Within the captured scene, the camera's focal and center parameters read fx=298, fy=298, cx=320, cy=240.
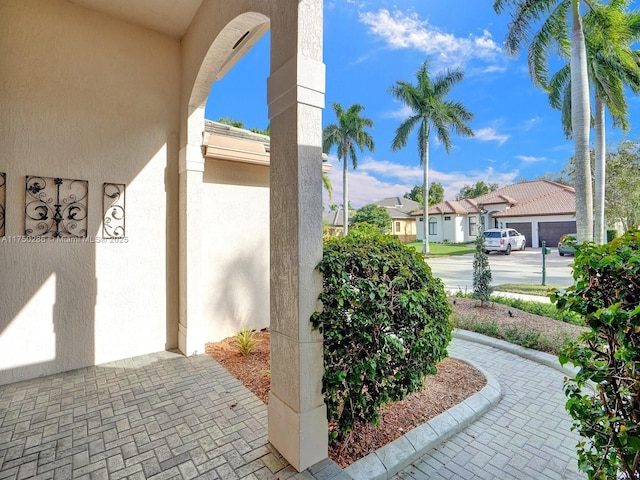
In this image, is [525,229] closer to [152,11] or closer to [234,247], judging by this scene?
[234,247]

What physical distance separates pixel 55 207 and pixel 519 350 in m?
6.96

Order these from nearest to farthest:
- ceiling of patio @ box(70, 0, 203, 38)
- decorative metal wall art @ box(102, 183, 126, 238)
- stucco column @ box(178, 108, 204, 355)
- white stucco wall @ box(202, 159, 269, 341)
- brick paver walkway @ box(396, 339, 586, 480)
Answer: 1. brick paver walkway @ box(396, 339, 586, 480)
2. ceiling of patio @ box(70, 0, 203, 38)
3. decorative metal wall art @ box(102, 183, 126, 238)
4. stucco column @ box(178, 108, 204, 355)
5. white stucco wall @ box(202, 159, 269, 341)

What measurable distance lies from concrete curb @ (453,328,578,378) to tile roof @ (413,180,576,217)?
2176 cm

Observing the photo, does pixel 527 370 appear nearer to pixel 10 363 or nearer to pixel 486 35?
pixel 10 363

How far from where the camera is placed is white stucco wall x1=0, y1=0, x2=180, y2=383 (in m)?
3.56

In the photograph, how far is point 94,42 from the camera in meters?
4.02

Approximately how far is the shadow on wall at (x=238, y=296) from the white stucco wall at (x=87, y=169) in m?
0.62

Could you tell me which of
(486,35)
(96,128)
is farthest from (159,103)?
(486,35)

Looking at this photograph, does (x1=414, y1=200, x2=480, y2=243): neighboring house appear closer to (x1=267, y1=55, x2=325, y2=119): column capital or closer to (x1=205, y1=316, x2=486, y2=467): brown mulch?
(x1=205, y1=316, x2=486, y2=467): brown mulch

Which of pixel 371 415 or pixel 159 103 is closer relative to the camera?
pixel 371 415

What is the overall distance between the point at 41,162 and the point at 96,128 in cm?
77

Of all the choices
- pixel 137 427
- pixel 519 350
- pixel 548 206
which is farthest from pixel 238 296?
pixel 548 206

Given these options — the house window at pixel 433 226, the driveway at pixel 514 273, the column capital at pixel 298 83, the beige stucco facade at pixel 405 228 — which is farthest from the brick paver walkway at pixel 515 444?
the beige stucco facade at pixel 405 228

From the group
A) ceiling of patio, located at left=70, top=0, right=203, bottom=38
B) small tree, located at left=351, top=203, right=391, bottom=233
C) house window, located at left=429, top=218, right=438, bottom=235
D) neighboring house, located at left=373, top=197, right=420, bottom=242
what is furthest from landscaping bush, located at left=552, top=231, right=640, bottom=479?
neighboring house, located at left=373, top=197, right=420, bottom=242
